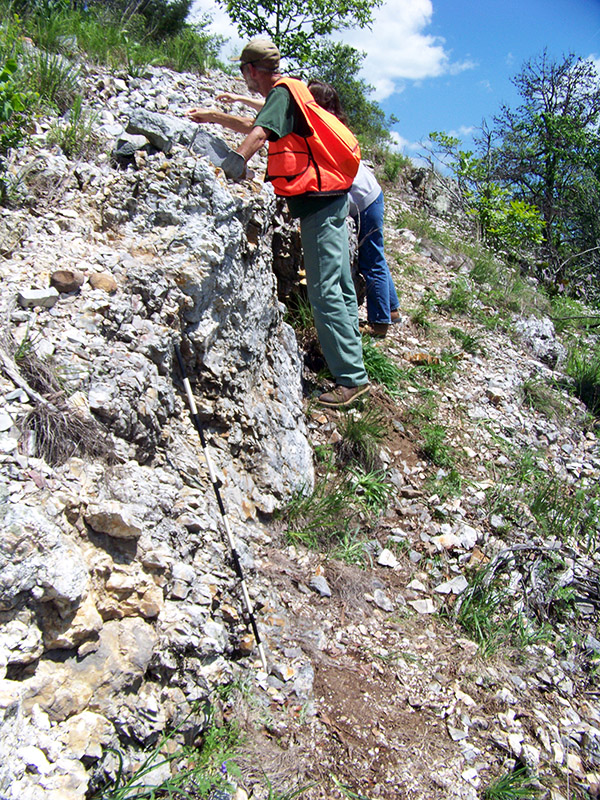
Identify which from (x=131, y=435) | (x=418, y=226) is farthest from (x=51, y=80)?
(x=418, y=226)

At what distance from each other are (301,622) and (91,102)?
3.41 meters

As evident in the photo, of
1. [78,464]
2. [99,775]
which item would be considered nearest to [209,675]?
[99,775]

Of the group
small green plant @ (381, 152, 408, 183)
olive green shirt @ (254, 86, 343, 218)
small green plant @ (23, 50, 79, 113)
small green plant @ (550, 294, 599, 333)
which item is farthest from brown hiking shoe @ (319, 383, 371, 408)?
small green plant @ (381, 152, 408, 183)

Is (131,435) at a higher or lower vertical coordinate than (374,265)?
lower

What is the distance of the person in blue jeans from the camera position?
4.58 m

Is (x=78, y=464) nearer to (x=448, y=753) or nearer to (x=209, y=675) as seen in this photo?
(x=209, y=675)

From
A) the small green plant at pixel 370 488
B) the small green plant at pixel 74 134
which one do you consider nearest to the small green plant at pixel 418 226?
the small green plant at pixel 370 488

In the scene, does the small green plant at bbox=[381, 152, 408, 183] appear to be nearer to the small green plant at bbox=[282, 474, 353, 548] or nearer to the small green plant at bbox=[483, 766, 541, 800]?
the small green plant at bbox=[282, 474, 353, 548]

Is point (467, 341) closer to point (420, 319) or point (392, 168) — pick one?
point (420, 319)

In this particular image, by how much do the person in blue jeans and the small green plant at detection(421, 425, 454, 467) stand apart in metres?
1.23

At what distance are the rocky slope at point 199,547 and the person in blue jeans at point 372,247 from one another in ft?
3.11

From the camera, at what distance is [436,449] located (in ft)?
13.5

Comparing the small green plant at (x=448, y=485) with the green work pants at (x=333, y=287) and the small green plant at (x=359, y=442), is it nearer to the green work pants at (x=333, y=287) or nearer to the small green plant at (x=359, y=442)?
the small green plant at (x=359, y=442)

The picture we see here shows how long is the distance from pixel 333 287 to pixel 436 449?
1408 millimetres
